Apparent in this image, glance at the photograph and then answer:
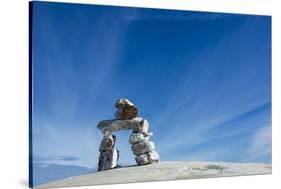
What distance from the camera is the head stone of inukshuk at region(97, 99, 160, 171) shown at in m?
4.60

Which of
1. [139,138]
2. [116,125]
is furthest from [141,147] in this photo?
[116,125]

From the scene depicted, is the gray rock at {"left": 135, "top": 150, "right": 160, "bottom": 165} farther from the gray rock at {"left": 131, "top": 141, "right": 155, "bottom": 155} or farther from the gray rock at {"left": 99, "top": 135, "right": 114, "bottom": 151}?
the gray rock at {"left": 99, "top": 135, "right": 114, "bottom": 151}

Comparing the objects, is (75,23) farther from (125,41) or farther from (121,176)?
(121,176)

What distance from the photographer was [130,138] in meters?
4.69

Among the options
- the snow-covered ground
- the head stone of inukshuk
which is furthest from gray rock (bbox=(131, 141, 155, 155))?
the snow-covered ground

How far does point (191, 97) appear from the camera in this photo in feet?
15.8

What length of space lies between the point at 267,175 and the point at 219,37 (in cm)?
115

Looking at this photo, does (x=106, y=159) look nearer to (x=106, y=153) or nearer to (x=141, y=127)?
(x=106, y=153)

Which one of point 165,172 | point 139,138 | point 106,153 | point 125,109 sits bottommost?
point 165,172

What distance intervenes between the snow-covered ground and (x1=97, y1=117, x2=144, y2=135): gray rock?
0.92 feet

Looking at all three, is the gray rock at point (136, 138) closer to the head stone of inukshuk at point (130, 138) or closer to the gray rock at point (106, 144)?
the head stone of inukshuk at point (130, 138)

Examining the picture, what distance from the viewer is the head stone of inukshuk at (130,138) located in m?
4.60

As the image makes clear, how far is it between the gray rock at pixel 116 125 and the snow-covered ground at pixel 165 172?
280mm

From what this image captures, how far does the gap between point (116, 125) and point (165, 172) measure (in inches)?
19.4
